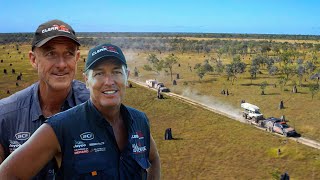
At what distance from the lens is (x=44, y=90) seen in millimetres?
4676

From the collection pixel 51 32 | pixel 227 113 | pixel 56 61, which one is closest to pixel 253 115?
pixel 227 113

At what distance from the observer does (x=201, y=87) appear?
54.0m

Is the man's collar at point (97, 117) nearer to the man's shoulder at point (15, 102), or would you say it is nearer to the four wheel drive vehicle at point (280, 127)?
the man's shoulder at point (15, 102)

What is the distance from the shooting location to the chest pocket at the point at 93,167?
3.29 metres

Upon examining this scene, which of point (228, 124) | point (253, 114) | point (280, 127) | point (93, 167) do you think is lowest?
point (228, 124)

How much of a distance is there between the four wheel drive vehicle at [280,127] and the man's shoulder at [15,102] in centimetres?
2880

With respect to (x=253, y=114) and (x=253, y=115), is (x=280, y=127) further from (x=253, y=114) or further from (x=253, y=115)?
(x=253, y=114)

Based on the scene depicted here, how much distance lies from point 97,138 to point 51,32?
1445 mm

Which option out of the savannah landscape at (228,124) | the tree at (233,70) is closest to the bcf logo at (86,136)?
the savannah landscape at (228,124)

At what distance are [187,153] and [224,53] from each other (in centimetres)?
7983

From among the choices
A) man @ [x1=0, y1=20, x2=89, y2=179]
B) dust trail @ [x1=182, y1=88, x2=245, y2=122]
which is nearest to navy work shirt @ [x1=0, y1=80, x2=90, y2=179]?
man @ [x1=0, y1=20, x2=89, y2=179]

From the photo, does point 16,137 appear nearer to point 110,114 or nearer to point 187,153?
point 110,114

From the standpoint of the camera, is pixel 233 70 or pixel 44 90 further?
pixel 233 70

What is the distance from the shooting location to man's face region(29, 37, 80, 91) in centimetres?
427
